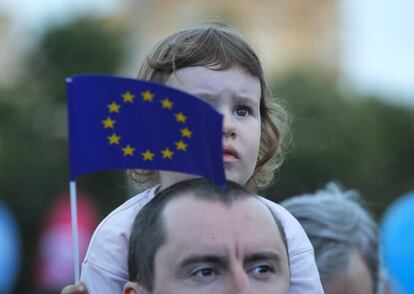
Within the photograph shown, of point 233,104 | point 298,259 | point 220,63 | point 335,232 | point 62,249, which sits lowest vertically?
point 62,249

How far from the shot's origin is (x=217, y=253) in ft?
9.53

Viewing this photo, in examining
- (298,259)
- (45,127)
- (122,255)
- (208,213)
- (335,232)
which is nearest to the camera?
(208,213)

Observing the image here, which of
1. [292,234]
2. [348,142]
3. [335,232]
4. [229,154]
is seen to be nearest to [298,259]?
[292,234]

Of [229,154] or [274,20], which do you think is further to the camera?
[274,20]

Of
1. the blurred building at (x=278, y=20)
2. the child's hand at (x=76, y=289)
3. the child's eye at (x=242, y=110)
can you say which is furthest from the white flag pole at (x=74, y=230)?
the blurred building at (x=278, y=20)

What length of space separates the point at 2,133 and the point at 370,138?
9.12 meters

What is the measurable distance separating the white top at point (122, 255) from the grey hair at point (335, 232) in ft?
4.31

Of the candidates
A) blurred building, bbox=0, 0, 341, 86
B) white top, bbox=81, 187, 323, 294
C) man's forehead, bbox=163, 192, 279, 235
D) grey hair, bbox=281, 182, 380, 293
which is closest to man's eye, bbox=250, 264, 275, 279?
man's forehead, bbox=163, 192, 279, 235

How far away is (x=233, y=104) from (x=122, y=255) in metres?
0.55

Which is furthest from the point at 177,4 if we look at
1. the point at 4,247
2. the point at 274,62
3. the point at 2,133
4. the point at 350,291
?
the point at 350,291

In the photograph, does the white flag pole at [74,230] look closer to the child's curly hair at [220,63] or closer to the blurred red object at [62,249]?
the child's curly hair at [220,63]

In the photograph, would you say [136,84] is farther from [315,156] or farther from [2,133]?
[2,133]

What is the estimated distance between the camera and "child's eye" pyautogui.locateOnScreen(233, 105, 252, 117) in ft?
11.5

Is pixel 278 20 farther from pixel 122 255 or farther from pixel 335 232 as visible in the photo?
pixel 122 255
